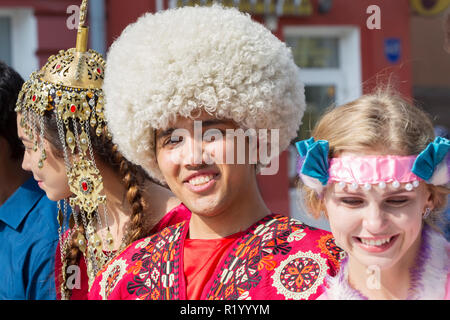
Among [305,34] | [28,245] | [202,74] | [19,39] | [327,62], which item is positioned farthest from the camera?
[327,62]

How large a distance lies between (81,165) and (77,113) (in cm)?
21

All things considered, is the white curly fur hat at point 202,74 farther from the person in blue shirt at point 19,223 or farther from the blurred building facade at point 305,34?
the blurred building facade at point 305,34

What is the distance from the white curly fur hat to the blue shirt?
2.78ft

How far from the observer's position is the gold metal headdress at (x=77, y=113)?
8.21ft

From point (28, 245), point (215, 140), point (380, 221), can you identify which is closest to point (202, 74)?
point (215, 140)

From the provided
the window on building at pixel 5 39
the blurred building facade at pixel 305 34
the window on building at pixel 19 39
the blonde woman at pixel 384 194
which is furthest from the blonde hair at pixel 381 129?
the window on building at pixel 5 39

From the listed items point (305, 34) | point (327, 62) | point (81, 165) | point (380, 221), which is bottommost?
point (380, 221)

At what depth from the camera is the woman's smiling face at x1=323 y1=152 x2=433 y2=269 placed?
1.72 metres

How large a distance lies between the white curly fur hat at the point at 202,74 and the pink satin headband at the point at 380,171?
0.41m

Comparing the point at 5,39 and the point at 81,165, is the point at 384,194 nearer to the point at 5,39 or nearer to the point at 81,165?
A: the point at 81,165

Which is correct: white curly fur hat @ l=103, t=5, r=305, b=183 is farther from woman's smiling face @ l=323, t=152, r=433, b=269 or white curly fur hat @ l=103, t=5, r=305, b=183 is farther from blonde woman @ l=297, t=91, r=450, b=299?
woman's smiling face @ l=323, t=152, r=433, b=269

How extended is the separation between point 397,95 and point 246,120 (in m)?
0.46

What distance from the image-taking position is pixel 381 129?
5.85ft
